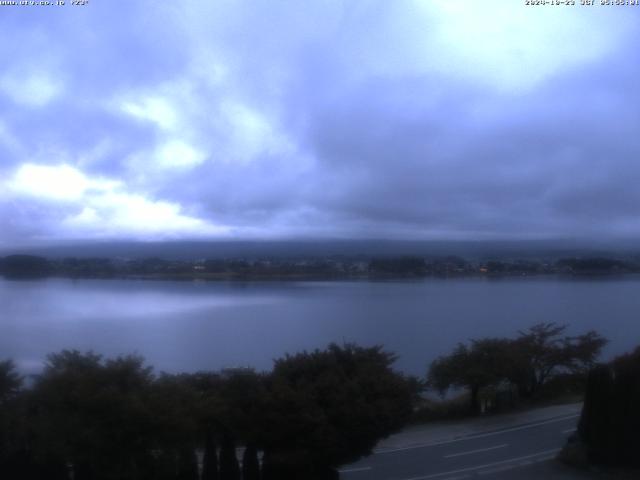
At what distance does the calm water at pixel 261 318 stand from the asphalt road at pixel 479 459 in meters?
7.84

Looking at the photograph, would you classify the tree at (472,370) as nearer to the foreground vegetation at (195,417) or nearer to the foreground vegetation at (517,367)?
the foreground vegetation at (517,367)

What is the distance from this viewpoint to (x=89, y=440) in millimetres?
11125

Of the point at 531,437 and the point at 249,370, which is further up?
the point at 249,370

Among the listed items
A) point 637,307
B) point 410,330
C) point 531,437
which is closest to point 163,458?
point 531,437

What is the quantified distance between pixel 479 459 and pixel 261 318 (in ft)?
59.2

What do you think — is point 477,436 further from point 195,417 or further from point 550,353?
point 195,417

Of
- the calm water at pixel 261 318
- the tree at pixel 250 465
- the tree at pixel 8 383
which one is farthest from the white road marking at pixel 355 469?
the calm water at pixel 261 318

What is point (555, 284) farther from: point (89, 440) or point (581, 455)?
point (89, 440)

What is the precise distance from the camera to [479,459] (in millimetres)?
17312

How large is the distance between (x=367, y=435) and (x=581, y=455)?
6.00 m

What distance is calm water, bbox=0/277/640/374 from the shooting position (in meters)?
24.8

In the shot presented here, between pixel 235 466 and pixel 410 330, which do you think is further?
pixel 410 330

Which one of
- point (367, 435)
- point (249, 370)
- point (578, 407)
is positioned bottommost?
point (578, 407)

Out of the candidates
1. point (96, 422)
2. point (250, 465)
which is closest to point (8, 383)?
point (96, 422)
